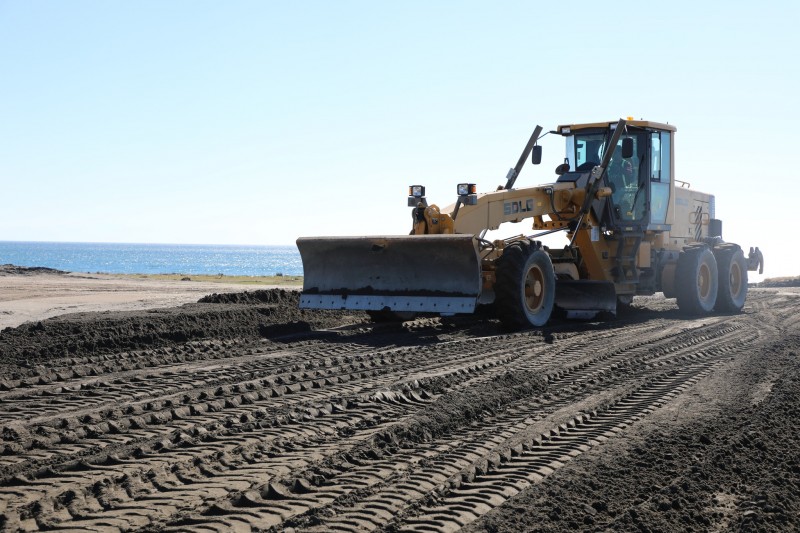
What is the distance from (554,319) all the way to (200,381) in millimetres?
7640

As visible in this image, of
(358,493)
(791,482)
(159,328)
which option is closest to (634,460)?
(791,482)

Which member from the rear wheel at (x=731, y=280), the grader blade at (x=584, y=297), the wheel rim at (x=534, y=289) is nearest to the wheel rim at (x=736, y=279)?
the rear wheel at (x=731, y=280)

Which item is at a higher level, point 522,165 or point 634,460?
point 522,165

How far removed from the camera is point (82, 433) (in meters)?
5.55

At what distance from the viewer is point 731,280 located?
17.5 m

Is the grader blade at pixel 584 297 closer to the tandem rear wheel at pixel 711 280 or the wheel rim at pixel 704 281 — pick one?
the tandem rear wheel at pixel 711 280

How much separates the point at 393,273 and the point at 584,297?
341 centimetres

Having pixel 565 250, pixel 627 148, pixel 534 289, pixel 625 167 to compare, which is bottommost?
pixel 534 289

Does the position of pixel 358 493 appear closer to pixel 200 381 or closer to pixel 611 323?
pixel 200 381

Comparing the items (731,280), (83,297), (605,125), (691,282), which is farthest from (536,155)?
(83,297)

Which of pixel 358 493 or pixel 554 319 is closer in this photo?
pixel 358 493

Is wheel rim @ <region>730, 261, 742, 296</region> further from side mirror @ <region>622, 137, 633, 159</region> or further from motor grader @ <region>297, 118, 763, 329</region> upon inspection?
side mirror @ <region>622, 137, 633, 159</region>

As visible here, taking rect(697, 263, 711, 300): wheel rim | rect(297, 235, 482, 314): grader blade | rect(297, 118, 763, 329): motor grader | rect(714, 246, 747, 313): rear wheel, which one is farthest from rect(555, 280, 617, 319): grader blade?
rect(714, 246, 747, 313): rear wheel

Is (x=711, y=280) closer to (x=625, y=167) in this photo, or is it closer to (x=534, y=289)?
(x=625, y=167)
